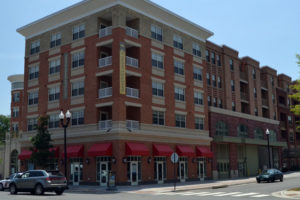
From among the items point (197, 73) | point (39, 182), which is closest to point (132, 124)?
point (39, 182)

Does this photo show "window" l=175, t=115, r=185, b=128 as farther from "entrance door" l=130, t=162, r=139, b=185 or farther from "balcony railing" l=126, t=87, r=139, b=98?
"entrance door" l=130, t=162, r=139, b=185

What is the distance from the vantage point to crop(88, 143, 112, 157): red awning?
1363 inches

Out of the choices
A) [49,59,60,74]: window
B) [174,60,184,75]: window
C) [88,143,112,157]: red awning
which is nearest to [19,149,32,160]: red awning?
[49,59,60,74]: window

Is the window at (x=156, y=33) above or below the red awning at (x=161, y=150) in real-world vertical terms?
above

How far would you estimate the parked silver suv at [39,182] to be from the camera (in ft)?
81.7

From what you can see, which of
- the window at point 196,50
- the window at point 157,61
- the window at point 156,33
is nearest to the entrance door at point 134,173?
the window at point 157,61

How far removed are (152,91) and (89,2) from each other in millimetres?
12509

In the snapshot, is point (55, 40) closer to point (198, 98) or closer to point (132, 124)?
point (132, 124)

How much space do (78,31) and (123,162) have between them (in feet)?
56.1

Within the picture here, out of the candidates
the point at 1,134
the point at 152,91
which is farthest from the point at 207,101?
the point at 1,134

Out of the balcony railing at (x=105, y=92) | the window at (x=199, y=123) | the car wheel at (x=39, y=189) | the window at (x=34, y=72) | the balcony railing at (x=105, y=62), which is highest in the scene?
the window at (x=34, y=72)

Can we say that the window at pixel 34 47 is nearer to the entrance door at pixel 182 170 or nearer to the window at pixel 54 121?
the window at pixel 54 121

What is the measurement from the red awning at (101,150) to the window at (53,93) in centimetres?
1021

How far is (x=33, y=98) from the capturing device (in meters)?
46.2
